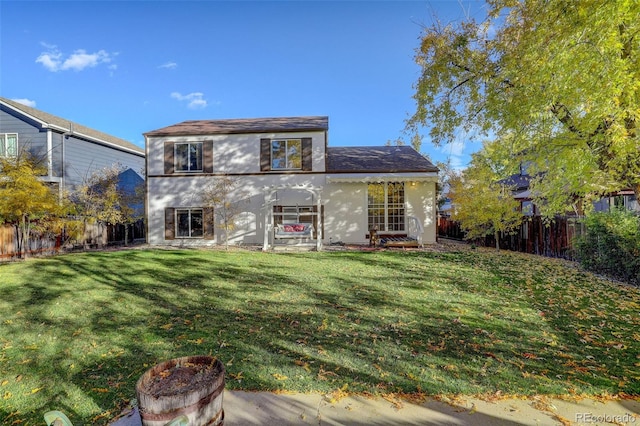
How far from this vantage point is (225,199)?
14.8 metres

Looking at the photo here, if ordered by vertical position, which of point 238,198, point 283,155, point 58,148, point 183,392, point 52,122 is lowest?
point 183,392

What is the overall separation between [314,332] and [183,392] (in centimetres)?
254

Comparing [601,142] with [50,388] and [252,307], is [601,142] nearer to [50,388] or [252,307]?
[252,307]

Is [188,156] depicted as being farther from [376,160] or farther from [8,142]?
[376,160]

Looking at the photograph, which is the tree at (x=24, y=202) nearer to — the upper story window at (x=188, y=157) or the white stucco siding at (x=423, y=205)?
the upper story window at (x=188, y=157)

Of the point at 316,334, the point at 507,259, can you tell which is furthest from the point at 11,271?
the point at 507,259

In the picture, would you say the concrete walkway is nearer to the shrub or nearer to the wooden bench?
the shrub

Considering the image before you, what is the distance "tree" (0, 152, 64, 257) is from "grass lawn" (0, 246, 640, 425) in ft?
10.4

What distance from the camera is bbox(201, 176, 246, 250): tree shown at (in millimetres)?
14242

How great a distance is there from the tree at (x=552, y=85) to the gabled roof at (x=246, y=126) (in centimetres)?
633

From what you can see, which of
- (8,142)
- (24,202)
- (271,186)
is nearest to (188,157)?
(271,186)

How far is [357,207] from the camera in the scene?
1522cm

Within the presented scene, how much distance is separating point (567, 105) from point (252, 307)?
7.45 meters

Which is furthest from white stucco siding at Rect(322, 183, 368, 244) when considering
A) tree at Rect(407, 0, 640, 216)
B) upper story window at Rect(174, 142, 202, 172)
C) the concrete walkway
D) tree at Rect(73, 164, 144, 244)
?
the concrete walkway
